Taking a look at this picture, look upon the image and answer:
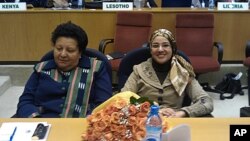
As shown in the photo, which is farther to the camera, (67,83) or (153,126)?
(67,83)

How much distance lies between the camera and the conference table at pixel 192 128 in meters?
1.76

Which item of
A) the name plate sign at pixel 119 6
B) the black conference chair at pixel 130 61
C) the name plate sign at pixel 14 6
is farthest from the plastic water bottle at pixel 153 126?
the name plate sign at pixel 14 6

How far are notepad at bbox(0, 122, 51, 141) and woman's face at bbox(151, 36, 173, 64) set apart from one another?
2.89 ft

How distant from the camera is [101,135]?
1.53m

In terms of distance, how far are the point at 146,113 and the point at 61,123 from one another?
1.85 ft

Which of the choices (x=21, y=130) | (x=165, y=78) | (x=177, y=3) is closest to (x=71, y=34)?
(x=165, y=78)

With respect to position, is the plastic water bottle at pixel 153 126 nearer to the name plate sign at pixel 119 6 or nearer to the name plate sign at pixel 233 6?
the name plate sign at pixel 119 6

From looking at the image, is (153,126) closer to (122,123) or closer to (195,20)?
(122,123)

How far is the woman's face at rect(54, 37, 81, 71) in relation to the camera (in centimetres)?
237

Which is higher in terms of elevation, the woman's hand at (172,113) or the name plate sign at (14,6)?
the name plate sign at (14,6)

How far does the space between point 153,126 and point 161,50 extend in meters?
1.04

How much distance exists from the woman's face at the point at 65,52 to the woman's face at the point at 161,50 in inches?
19.2

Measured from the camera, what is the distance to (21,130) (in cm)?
182

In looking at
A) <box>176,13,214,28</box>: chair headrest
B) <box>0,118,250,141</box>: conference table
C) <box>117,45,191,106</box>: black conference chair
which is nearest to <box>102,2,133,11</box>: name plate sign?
<box>176,13,214,28</box>: chair headrest
